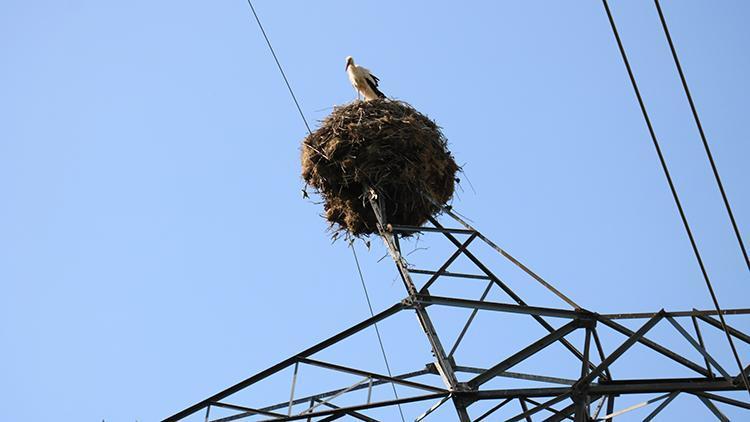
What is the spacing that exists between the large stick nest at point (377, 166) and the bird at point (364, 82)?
254 centimetres

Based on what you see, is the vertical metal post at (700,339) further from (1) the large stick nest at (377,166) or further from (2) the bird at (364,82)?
(2) the bird at (364,82)

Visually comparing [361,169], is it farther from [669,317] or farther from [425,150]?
[669,317]

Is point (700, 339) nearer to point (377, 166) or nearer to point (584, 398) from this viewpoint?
point (584, 398)

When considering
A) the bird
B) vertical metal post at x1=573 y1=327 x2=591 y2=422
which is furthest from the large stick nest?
vertical metal post at x1=573 y1=327 x2=591 y2=422

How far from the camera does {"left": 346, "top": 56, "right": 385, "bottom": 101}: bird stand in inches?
571

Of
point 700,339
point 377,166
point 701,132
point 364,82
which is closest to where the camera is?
point 701,132

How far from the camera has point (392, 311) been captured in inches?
333

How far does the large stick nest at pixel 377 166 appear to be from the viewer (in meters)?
11.1

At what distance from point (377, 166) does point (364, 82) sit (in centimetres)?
380

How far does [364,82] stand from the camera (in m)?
14.6

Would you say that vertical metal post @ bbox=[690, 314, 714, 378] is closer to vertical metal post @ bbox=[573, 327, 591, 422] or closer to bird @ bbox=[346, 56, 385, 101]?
vertical metal post @ bbox=[573, 327, 591, 422]

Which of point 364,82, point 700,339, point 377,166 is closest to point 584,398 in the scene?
point 700,339

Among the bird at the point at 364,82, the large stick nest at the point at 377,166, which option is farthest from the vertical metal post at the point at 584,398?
the bird at the point at 364,82

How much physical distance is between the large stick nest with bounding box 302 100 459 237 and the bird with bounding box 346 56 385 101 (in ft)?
8.35
